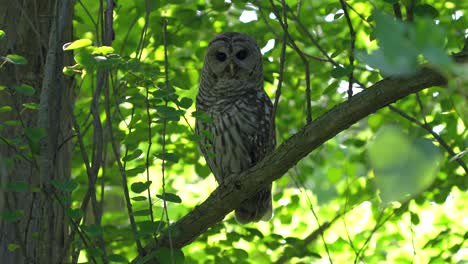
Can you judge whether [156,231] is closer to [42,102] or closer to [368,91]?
[42,102]

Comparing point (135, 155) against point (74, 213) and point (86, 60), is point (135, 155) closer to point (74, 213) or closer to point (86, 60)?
point (74, 213)

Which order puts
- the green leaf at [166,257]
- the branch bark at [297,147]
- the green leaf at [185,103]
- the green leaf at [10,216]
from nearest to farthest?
the green leaf at [10,216], the branch bark at [297,147], the green leaf at [185,103], the green leaf at [166,257]

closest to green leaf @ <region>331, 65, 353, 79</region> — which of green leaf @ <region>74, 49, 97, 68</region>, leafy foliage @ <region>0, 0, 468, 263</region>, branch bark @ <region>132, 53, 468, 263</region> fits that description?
leafy foliage @ <region>0, 0, 468, 263</region>

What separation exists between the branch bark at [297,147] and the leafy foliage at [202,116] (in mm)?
93

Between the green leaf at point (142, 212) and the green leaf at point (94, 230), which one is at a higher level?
the green leaf at point (142, 212)

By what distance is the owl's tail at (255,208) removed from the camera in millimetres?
4547

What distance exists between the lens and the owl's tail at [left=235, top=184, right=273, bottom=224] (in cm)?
455

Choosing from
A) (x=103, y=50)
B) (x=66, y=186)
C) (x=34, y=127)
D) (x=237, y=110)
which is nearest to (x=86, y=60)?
(x=103, y=50)

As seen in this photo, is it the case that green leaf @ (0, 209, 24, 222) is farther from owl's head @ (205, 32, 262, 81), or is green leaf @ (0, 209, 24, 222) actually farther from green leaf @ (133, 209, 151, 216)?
owl's head @ (205, 32, 262, 81)

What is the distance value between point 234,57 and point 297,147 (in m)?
2.38

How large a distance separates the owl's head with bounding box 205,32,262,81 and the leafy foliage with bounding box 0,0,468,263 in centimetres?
11

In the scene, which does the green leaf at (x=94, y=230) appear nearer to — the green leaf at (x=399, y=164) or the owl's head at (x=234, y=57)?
the green leaf at (x=399, y=164)

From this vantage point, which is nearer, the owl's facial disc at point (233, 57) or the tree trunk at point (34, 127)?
the tree trunk at point (34, 127)

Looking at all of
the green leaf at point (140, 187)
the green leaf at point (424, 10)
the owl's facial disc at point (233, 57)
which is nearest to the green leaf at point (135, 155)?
the green leaf at point (140, 187)
